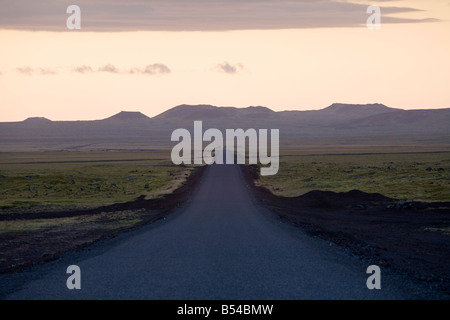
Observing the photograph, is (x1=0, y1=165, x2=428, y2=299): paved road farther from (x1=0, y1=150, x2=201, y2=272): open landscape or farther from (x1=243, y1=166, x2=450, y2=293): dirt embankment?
(x1=0, y1=150, x2=201, y2=272): open landscape

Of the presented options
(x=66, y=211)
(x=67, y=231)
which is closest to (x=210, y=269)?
(x=67, y=231)

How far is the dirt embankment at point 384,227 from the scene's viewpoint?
49.4 ft

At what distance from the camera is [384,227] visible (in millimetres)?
23484

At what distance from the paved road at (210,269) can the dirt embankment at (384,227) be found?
1.28 meters

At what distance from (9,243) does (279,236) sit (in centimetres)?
987

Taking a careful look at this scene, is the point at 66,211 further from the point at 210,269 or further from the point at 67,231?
the point at 210,269

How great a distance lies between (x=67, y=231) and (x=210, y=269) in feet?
→ 39.2

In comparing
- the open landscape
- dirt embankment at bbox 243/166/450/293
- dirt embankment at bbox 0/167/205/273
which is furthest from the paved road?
the open landscape

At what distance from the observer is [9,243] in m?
20.1

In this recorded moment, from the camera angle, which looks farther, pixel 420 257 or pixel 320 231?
pixel 320 231

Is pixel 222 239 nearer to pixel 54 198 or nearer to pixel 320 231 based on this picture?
pixel 320 231

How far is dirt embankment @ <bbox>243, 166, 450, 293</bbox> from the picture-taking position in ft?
49.4
